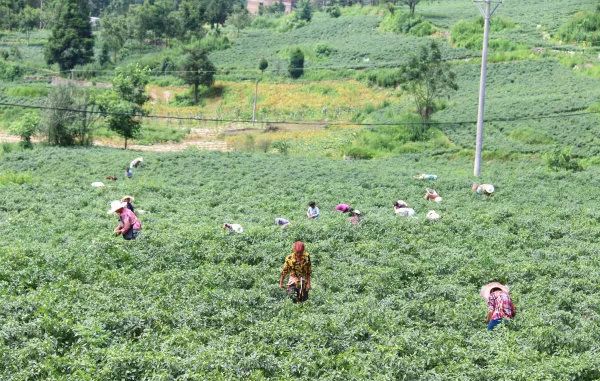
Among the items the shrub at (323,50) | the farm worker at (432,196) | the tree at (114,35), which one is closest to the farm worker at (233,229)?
the farm worker at (432,196)

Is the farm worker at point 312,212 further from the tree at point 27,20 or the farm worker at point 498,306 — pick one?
the tree at point 27,20

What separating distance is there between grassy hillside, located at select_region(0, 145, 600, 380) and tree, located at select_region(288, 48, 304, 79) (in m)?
59.3

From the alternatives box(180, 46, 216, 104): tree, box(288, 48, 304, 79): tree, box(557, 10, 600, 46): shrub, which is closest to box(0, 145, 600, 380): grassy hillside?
box(180, 46, 216, 104): tree

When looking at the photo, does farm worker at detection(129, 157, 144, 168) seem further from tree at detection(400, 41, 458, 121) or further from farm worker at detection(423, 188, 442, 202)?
tree at detection(400, 41, 458, 121)

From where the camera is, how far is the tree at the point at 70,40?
91500 mm

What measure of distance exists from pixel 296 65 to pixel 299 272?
7581 cm

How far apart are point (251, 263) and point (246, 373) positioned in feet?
24.5

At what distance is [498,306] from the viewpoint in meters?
14.9

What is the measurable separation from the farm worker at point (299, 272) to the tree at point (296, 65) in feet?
243

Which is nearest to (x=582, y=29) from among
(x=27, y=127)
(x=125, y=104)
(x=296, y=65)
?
(x=296, y=65)

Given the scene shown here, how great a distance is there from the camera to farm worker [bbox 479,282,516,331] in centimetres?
1480

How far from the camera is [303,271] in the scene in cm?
1577

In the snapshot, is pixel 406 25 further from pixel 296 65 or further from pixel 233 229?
pixel 233 229

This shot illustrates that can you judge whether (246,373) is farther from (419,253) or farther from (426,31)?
(426,31)
